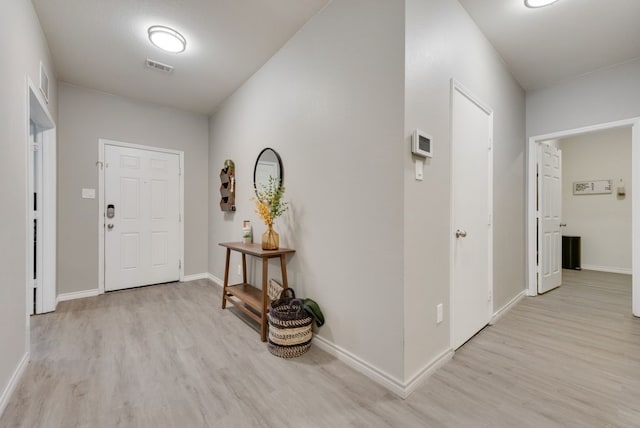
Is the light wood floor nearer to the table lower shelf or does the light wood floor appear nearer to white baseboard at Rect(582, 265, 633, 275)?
the table lower shelf

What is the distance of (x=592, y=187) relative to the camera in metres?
5.09

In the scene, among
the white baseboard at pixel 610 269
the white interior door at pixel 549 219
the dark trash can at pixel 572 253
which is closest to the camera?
the white interior door at pixel 549 219

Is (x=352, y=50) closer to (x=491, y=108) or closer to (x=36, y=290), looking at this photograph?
(x=491, y=108)

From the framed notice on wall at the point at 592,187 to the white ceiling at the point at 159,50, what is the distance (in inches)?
230

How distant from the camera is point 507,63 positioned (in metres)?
2.96

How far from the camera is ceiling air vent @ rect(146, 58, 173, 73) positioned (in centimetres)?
288

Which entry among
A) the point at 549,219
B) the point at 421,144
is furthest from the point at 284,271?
the point at 549,219

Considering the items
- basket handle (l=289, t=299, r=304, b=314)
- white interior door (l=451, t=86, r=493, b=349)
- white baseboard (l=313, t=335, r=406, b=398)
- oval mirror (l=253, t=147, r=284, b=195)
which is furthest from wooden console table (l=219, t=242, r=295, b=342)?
white interior door (l=451, t=86, r=493, b=349)

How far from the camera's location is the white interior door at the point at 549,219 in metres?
3.48

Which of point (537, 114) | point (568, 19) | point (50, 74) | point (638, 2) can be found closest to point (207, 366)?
point (50, 74)

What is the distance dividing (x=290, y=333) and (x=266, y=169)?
5.31 ft

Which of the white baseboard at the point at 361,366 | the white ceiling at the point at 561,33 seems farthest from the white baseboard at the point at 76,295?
the white ceiling at the point at 561,33

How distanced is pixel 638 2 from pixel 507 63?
37.5 inches

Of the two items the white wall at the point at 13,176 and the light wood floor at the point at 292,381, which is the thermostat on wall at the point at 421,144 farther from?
the white wall at the point at 13,176
